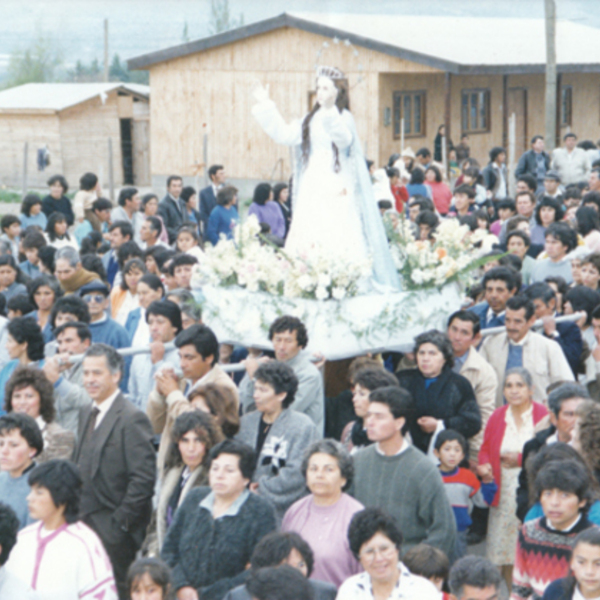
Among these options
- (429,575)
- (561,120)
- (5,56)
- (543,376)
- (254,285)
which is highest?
(5,56)

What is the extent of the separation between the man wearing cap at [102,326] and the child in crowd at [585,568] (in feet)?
12.1

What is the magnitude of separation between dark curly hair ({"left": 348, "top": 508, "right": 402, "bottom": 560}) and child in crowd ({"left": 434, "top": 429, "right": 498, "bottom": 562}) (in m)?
1.31

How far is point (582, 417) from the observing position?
511cm

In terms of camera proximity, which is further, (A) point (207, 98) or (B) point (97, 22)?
(B) point (97, 22)

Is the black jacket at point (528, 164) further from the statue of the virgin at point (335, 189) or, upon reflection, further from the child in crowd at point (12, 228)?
the statue of the virgin at point (335, 189)

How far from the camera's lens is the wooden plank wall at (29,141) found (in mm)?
26406

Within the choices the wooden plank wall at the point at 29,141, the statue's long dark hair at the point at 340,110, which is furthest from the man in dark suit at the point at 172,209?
the wooden plank wall at the point at 29,141

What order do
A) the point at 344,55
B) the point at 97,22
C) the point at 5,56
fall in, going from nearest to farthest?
the point at 344,55
the point at 5,56
the point at 97,22

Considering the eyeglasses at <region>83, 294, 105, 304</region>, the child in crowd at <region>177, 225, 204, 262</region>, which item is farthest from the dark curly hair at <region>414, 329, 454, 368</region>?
the child in crowd at <region>177, 225, 204, 262</region>

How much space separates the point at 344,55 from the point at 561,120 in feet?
24.7

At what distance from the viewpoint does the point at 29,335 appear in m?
6.64

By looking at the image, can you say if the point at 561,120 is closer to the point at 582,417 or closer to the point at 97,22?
the point at 582,417

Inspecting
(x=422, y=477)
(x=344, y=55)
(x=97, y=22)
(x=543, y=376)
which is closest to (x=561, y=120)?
(x=344, y=55)

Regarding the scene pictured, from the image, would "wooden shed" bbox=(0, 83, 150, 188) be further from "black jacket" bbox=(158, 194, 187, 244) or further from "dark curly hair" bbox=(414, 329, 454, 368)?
"dark curly hair" bbox=(414, 329, 454, 368)
